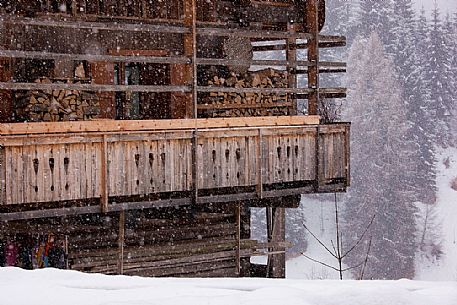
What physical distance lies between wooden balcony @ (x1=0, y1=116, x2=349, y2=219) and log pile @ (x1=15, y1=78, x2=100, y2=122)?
1.87 metres

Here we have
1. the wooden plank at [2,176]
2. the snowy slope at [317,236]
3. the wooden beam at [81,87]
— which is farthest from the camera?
the snowy slope at [317,236]

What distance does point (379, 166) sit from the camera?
85125mm

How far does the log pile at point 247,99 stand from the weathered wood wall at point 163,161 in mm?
2165

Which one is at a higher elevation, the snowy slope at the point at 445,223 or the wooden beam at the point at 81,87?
the wooden beam at the point at 81,87

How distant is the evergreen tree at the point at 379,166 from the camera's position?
75.1m

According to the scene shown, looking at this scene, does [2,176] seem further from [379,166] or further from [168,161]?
[379,166]

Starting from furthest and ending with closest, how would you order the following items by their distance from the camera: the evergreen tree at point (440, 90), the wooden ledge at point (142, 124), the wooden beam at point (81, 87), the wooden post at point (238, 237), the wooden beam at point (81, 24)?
the evergreen tree at point (440, 90) → the wooden post at point (238, 237) → the wooden beam at point (81, 24) → the wooden beam at point (81, 87) → the wooden ledge at point (142, 124)

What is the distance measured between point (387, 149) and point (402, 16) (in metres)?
22.6

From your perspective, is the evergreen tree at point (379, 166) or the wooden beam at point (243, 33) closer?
the wooden beam at point (243, 33)

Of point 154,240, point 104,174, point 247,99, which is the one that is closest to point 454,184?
point 247,99

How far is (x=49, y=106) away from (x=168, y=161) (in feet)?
7.81

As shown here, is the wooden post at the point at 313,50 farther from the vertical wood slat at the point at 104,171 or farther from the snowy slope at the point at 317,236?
the snowy slope at the point at 317,236

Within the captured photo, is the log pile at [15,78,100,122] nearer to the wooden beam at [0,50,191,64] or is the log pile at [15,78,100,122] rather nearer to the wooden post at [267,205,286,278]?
the wooden beam at [0,50,191,64]

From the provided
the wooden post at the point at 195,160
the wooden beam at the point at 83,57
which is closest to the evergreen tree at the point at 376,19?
the wooden beam at the point at 83,57
